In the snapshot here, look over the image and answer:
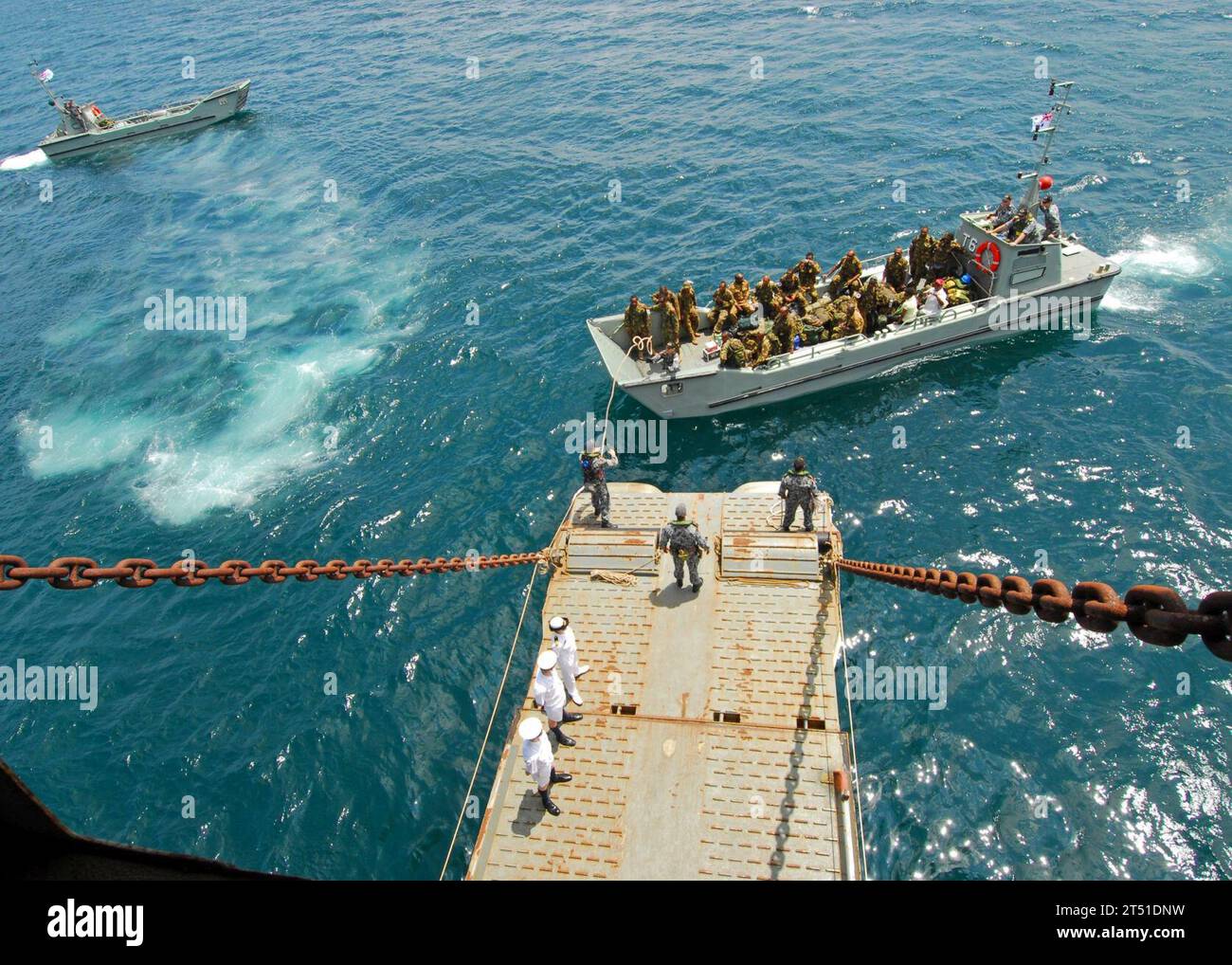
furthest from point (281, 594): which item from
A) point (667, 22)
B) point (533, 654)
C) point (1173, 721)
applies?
point (667, 22)

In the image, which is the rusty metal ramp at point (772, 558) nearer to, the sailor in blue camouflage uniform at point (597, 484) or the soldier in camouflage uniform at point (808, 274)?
the sailor in blue camouflage uniform at point (597, 484)

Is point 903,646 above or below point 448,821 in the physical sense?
above

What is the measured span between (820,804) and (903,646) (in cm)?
735

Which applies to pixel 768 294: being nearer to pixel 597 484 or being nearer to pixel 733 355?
pixel 733 355

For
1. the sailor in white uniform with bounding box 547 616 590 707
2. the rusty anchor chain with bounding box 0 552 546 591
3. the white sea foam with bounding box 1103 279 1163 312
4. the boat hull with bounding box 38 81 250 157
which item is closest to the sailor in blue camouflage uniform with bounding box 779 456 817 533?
the sailor in white uniform with bounding box 547 616 590 707

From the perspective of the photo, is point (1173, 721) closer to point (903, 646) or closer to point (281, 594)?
point (903, 646)

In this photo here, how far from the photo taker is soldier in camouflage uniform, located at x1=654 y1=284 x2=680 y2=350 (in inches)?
1023

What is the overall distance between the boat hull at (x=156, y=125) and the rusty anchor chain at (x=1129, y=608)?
67.7 meters

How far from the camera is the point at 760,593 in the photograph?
55.1 feet

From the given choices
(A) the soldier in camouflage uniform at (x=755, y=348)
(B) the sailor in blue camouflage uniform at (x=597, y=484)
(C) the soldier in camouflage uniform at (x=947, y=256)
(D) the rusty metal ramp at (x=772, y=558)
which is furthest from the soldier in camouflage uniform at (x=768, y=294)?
(D) the rusty metal ramp at (x=772, y=558)

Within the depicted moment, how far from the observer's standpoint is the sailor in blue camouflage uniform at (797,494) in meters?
17.9

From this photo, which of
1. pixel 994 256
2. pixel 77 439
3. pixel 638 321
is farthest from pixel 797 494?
pixel 77 439

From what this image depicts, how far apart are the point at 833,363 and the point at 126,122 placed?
6121cm
